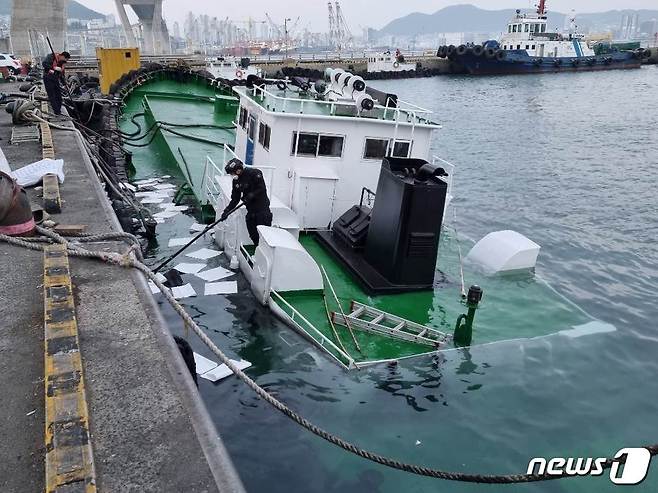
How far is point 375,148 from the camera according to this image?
10992 mm

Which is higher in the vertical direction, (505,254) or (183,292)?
(505,254)

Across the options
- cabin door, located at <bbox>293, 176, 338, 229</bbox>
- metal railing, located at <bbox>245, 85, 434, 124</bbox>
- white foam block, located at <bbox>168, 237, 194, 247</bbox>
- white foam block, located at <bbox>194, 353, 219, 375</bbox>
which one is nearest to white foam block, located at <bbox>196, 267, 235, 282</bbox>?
white foam block, located at <bbox>168, 237, 194, 247</bbox>

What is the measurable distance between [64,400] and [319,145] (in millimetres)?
8355

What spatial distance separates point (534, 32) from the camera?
70.4m

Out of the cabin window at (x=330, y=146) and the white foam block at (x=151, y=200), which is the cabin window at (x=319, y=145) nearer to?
the cabin window at (x=330, y=146)

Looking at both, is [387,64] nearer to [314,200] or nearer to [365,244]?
[314,200]

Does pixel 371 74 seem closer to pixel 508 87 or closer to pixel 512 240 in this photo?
pixel 508 87

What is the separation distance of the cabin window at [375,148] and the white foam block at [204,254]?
3.80 metres

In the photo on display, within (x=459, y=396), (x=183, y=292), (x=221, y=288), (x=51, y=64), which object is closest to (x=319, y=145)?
(x=221, y=288)

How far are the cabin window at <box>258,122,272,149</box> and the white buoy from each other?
198 inches

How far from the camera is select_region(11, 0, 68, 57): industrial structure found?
1686 inches

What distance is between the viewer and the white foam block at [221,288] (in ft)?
30.5

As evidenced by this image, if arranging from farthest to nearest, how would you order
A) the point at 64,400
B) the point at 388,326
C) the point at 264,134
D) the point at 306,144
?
the point at 264,134 → the point at 306,144 → the point at 388,326 → the point at 64,400

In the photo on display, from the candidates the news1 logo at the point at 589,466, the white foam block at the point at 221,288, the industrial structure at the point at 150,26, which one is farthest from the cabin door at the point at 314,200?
the industrial structure at the point at 150,26
